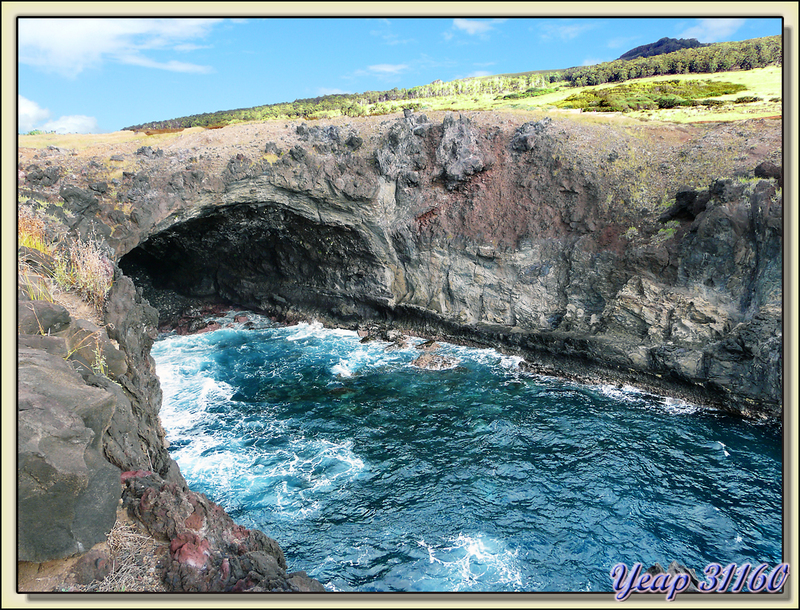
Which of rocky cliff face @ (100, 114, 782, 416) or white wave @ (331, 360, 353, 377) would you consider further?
white wave @ (331, 360, 353, 377)

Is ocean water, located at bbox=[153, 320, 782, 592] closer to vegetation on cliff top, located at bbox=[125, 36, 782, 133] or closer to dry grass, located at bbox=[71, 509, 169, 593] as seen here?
dry grass, located at bbox=[71, 509, 169, 593]

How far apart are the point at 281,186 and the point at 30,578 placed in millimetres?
28682

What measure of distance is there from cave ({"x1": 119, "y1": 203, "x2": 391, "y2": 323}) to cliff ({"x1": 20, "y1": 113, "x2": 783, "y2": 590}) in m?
0.21

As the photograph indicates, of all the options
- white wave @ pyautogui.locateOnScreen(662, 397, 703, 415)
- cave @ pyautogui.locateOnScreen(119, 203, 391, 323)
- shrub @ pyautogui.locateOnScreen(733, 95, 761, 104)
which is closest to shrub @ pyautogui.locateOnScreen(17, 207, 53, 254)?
cave @ pyautogui.locateOnScreen(119, 203, 391, 323)

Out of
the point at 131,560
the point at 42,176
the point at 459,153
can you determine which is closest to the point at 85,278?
the point at 131,560

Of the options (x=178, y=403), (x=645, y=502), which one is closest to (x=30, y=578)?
(x=645, y=502)

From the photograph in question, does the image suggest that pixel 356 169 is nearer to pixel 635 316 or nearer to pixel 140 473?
pixel 635 316

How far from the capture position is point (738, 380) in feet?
78.9

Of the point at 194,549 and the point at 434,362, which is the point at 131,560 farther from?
the point at 434,362

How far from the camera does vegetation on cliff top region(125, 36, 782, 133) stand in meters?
44.8

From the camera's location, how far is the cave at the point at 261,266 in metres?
36.2

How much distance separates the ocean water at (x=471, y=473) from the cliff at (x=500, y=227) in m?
3.89

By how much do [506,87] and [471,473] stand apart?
58.6 meters

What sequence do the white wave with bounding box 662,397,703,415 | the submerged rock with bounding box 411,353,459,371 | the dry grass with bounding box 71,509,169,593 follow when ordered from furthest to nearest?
the submerged rock with bounding box 411,353,459,371
the white wave with bounding box 662,397,703,415
the dry grass with bounding box 71,509,169,593
